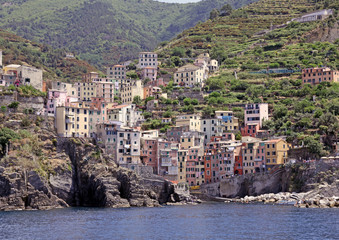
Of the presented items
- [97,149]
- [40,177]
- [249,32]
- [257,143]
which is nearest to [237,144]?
[257,143]

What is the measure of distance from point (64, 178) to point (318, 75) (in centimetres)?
5973

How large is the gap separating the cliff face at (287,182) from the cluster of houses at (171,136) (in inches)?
90.0

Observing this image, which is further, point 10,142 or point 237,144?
point 237,144

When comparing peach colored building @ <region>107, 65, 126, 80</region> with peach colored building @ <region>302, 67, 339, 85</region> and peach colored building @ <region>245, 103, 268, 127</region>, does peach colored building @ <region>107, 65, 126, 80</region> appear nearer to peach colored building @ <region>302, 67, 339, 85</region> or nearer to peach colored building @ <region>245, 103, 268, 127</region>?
peach colored building @ <region>245, 103, 268, 127</region>

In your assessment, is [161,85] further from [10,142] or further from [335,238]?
[335,238]

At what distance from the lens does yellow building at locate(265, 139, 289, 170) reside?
104062 mm

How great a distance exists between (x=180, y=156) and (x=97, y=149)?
14507 mm

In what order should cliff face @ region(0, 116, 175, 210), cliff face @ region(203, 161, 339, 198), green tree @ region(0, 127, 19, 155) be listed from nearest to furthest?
cliff face @ region(0, 116, 175, 210) → green tree @ region(0, 127, 19, 155) → cliff face @ region(203, 161, 339, 198)

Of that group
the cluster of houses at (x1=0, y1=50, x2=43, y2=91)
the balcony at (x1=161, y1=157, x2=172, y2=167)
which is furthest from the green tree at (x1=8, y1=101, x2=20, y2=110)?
the balcony at (x1=161, y1=157, x2=172, y2=167)

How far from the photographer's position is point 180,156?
4215 inches

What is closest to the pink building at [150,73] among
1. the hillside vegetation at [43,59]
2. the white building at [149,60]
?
the white building at [149,60]

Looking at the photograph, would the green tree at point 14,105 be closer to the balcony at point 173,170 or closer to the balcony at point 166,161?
the balcony at point 166,161

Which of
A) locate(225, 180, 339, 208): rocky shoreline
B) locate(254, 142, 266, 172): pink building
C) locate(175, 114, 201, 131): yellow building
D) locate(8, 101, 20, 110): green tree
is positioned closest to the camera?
locate(225, 180, 339, 208): rocky shoreline

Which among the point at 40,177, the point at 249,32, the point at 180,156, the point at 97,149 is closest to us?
the point at 40,177
